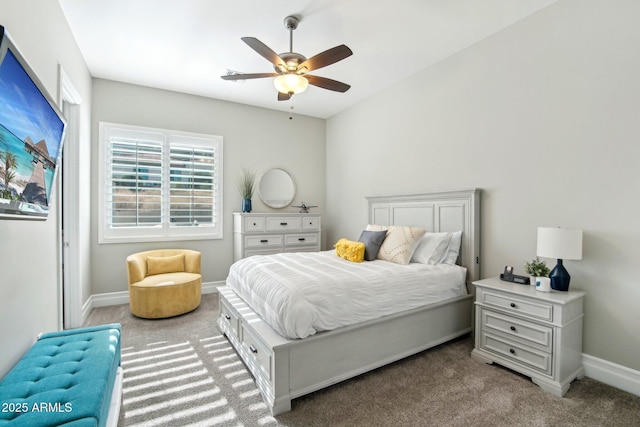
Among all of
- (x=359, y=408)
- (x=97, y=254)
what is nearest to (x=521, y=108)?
(x=359, y=408)

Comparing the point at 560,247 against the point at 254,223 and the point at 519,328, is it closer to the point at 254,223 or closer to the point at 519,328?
the point at 519,328

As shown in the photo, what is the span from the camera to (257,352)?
2.23 metres

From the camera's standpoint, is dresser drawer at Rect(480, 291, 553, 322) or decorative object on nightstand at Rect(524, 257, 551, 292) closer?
dresser drawer at Rect(480, 291, 553, 322)

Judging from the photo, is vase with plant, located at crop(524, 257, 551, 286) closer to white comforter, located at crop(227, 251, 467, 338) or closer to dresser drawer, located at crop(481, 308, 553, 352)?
dresser drawer, located at crop(481, 308, 553, 352)

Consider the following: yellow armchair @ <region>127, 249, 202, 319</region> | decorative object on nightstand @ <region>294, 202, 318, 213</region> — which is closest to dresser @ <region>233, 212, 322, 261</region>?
decorative object on nightstand @ <region>294, 202, 318, 213</region>

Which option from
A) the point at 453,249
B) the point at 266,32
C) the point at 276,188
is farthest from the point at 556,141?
the point at 276,188

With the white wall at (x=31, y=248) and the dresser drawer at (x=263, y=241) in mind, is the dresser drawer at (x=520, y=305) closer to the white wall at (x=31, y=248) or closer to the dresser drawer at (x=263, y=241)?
the dresser drawer at (x=263, y=241)

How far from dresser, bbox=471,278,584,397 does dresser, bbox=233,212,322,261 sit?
2900mm

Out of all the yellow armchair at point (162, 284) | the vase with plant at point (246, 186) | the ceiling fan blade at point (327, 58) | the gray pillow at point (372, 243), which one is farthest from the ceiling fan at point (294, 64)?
the yellow armchair at point (162, 284)

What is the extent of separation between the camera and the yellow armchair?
348 centimetres

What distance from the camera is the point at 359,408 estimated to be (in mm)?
1985

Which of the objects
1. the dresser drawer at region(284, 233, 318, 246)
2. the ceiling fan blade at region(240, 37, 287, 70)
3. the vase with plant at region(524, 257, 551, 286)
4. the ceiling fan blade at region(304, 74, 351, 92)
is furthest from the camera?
the dresser drawer at region(284, 233, 318, 246)

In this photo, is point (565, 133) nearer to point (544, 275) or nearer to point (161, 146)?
point (544, 275)

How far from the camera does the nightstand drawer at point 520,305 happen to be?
2234 millimetres
